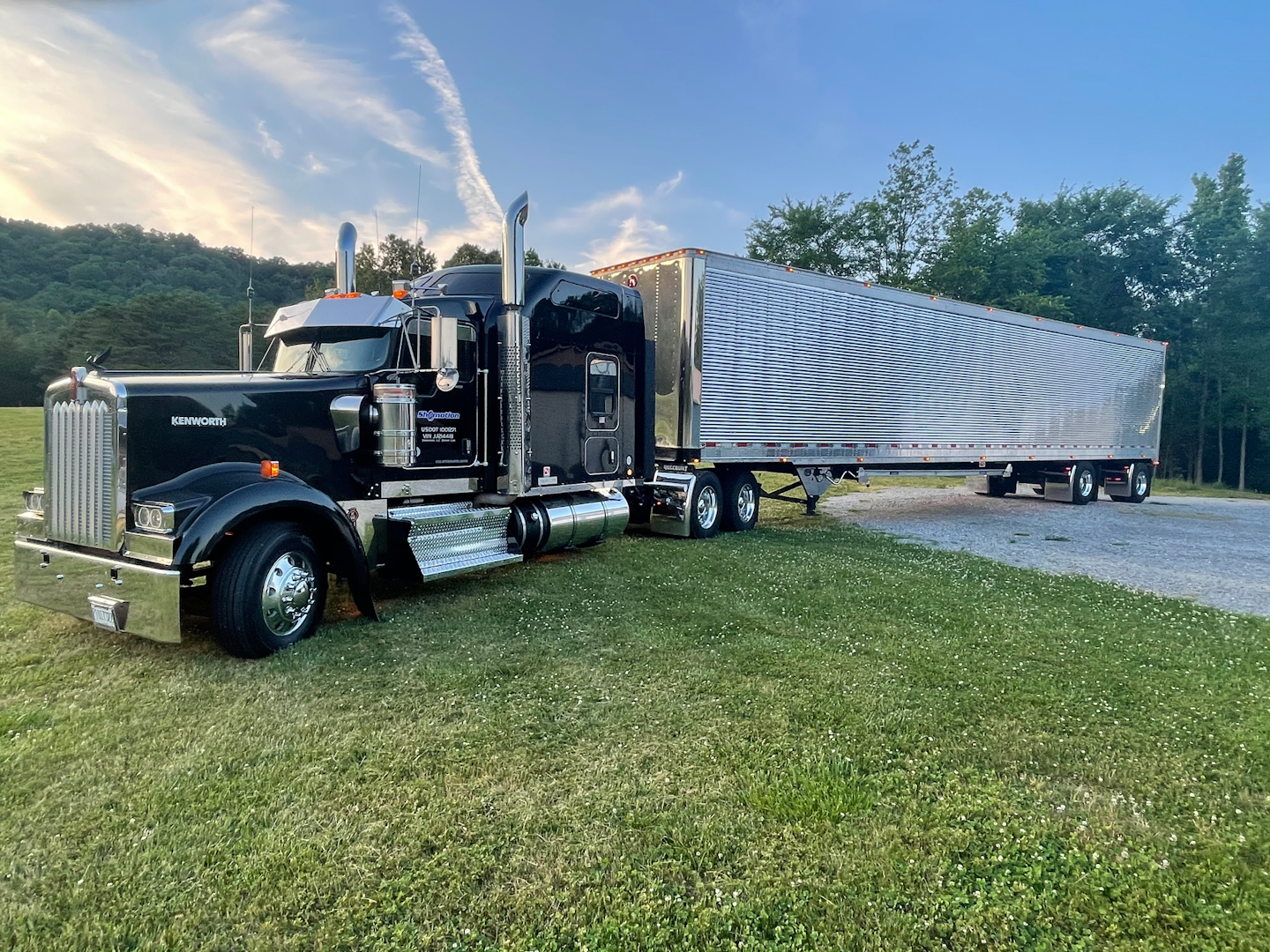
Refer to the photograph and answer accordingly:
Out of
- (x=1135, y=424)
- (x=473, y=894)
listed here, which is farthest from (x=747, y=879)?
(x=1135, y=424)

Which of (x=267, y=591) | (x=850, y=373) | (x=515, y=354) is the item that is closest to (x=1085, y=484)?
(x=850, y=373)

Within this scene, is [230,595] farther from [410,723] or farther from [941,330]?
[941,330]

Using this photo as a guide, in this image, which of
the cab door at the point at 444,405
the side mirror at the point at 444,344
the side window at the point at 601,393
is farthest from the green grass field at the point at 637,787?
the side window at the point at 601,393

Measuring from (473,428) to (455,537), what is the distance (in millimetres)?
1059

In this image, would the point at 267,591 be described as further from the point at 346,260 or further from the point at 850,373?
the point at 850,373

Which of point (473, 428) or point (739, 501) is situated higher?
point (473, 428)

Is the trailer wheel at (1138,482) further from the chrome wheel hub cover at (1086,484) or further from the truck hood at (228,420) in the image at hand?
the truck hood at (228,420)

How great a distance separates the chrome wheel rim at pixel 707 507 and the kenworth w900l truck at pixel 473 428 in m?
0.04

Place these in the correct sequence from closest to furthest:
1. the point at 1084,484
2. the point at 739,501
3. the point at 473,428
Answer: the point at 473,428, the point at 739,501, the point at 1084,484

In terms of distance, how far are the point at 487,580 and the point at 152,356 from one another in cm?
3601

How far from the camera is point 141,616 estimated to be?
4.55 meters

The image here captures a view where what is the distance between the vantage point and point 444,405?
22.1 ft

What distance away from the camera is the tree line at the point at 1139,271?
35844mm

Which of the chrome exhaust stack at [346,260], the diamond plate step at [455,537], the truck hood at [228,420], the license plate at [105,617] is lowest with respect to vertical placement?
the license plate at [105,617]
